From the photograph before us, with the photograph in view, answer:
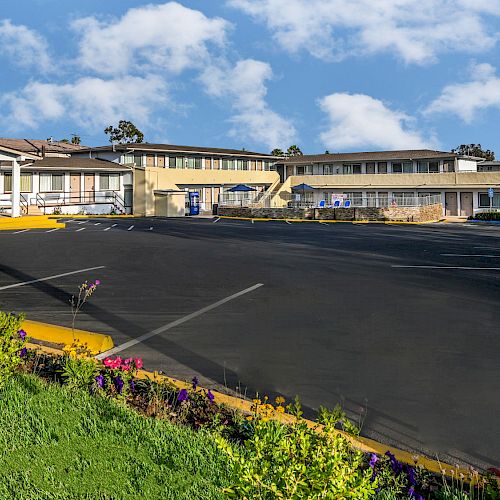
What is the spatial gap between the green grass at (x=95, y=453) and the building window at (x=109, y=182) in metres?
53.9

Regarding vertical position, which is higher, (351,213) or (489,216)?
(351,213)

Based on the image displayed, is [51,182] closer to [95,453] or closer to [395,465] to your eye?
[95,453]

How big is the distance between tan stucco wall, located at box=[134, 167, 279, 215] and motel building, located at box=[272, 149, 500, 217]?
152 inches

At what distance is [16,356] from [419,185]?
204ft

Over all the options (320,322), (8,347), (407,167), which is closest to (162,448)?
(8,347)

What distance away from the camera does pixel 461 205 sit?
62.1 metres

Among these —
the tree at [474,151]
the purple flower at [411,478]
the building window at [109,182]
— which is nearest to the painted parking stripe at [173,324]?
the purple flower at [411,478]

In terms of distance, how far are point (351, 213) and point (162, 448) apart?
43.8 m

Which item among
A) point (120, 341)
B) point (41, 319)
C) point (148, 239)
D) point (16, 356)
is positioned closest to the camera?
point (16, 356)

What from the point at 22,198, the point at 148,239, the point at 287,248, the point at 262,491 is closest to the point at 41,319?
the point at 262,491

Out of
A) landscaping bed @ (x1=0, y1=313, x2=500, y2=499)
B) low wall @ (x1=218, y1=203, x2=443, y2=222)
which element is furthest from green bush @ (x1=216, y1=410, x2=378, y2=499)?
low wall @ (x1=218, y1=203, x2=443, y2=222)

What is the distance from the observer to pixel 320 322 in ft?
32.2

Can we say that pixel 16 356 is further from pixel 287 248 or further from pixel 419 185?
pixel 419 185

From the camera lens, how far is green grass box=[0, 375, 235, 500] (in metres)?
4.13
